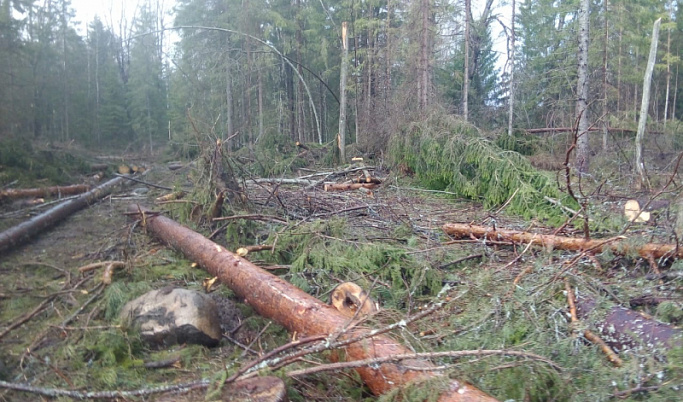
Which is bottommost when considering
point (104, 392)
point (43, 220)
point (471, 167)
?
point (104, 392)

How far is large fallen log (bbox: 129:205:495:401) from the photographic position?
9.09ft

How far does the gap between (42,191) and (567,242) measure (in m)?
9.94

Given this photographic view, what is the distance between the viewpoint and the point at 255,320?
420 cm

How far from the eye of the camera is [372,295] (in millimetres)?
4273

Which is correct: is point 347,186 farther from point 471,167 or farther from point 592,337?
point 592,337

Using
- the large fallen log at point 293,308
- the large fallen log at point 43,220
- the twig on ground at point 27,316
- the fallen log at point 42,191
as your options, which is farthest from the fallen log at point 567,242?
the fallen log at point 42,191

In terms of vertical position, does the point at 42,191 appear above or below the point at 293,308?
above

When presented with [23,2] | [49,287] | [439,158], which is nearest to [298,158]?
[439,158]

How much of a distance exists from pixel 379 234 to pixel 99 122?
31.0m

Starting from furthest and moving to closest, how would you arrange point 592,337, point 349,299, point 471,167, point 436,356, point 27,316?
point 471,167 < point 27,316 < point 349,299 < point 592,337 < point 436,356

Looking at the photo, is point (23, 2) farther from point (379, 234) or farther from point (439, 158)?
point (379, 234)

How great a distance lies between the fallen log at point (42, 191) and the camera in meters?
8.93

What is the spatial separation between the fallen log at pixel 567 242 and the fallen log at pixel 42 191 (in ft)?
27.0

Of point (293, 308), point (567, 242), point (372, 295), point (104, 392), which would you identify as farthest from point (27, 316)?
point (567, 242)
